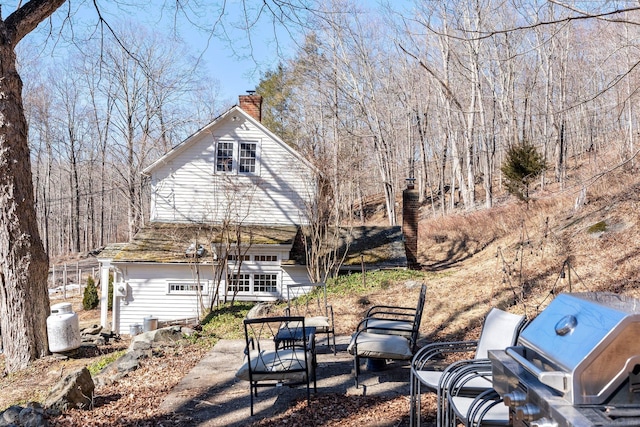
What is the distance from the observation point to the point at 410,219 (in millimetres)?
20438

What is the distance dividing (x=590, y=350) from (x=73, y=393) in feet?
17.5

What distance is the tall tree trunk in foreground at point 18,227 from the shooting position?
28.3 ft

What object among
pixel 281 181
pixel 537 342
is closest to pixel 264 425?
pixel 537 342

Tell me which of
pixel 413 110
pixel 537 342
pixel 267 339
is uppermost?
pixel 413 110

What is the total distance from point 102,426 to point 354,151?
25.8m

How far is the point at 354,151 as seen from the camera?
98.6 feet

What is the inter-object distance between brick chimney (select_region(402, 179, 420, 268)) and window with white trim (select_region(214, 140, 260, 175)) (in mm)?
5666

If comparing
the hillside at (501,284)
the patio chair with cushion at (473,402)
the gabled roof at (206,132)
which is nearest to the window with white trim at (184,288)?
the gabled roof at (206,132)

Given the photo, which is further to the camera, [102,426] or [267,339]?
[267,339]

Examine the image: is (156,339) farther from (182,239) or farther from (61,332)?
(182,239)

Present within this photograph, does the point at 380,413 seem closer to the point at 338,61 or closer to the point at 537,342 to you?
the point at 537,342

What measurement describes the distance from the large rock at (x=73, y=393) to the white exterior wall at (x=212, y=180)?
530 inches

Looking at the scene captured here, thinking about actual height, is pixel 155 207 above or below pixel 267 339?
above

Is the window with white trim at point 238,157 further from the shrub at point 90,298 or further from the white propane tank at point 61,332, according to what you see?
the shrub at point 90,298
